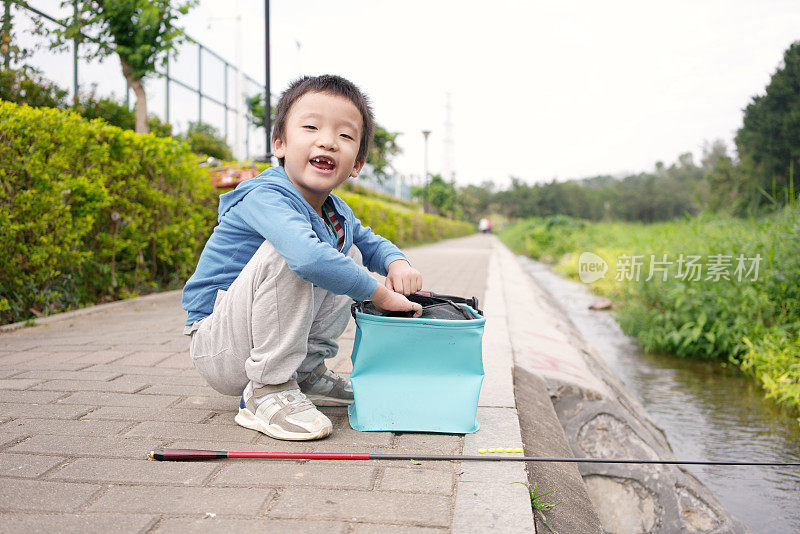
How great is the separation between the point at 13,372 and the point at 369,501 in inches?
82.5

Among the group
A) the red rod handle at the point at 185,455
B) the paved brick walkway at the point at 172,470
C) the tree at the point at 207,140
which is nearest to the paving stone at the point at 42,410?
the paved brick walkway at the point at 172,470

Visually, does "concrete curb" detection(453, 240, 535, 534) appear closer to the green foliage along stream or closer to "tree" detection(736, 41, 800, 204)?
the green foliage along stream

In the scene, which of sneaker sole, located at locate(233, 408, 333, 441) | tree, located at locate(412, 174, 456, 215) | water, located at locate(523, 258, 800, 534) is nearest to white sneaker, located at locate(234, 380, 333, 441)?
sneaker sole, located at locate(233, 408, 333, 441)

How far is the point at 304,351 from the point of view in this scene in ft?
6.59

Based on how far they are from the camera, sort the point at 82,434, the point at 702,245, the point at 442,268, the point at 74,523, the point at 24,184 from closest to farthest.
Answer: the point at 74,523 < the point at 82,434 < the point at 24,184 < the point at 702,245 < the point at 442,268

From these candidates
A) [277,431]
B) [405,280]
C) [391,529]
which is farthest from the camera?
[405,280]

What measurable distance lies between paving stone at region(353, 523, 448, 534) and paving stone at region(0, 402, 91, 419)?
131cm

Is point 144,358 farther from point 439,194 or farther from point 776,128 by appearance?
point 439,194

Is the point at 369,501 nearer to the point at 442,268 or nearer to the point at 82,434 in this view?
the point at 82,434

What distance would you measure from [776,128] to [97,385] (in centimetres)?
2710

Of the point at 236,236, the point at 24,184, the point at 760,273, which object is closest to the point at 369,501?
the point at 236,236

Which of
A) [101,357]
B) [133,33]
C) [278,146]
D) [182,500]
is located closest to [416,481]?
[182,500]

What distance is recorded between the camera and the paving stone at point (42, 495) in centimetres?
147

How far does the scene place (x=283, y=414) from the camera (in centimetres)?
195
